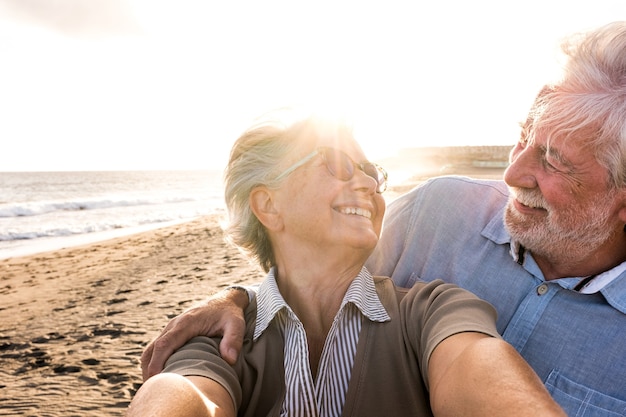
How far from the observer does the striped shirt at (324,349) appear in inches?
86.4

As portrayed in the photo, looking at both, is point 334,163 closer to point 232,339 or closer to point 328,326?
point 328,326

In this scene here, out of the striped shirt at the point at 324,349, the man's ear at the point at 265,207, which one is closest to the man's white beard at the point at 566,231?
the striped shirt at the point at 324,349

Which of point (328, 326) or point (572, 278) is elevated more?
point (572, 278)

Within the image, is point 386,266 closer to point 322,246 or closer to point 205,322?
point 322,246

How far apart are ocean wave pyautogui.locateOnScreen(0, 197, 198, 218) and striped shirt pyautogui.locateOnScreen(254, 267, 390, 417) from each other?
24.9 m

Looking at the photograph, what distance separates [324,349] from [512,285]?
44.4 inches

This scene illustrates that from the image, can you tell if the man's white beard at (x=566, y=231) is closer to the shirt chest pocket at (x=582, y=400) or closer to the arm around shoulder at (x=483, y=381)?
the shirt chest pocket at (x=582, y=400)

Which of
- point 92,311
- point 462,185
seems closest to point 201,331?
point 462,185

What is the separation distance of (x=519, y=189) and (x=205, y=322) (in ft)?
6.13

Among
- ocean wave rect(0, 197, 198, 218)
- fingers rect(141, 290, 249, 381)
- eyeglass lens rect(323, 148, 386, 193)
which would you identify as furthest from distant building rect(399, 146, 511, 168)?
fingers rect(141, 290, 249, 381)

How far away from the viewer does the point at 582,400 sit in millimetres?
2359

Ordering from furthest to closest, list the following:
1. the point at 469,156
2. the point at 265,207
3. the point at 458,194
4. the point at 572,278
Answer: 1. the point at 469,156
2. the point at 458,194
3. the point at 265,207
4. the point at 572,278

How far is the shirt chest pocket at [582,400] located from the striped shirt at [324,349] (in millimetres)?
907

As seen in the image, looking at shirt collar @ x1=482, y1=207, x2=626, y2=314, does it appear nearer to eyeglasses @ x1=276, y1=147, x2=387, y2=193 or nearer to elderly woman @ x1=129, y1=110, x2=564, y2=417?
elderly woman @ x1=129, y1=110, x2=564, y2=417
